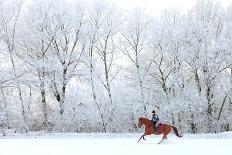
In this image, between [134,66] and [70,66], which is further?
[134,66]

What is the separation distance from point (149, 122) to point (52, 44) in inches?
857

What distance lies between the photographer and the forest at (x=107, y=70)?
38.9m

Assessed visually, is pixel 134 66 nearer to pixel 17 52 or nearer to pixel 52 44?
pixel 52 44

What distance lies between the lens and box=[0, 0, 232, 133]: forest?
1531 inches

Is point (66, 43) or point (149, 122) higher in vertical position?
point (66, 43)

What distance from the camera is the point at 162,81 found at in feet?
138

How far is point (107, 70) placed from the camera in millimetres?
43438

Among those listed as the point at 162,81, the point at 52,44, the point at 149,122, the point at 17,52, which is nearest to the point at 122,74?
the point at 162,81

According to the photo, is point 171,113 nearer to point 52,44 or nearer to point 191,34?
point 191,34
